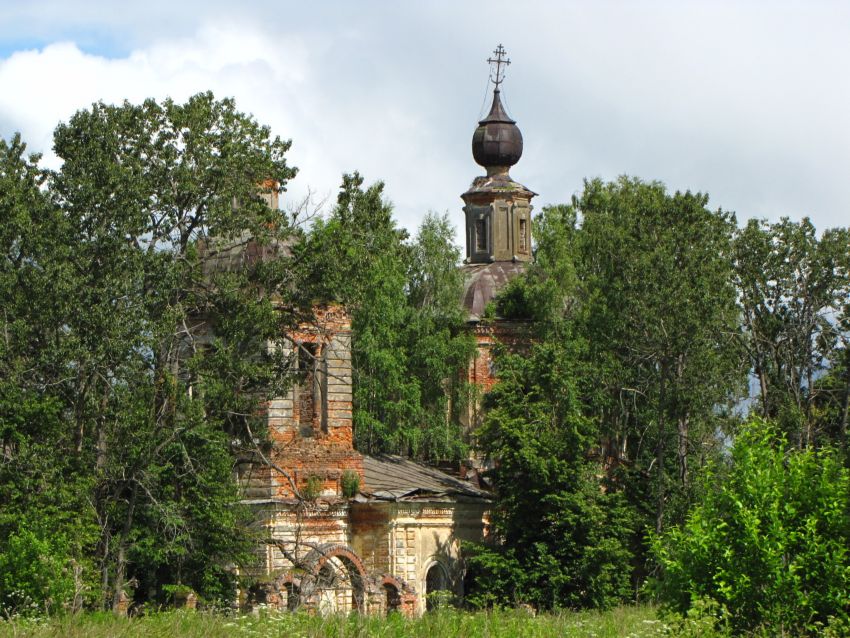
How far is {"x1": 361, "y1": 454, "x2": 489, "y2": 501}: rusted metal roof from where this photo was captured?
31375 mm

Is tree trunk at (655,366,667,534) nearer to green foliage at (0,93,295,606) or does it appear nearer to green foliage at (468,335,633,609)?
green foliage at (468,335,633,609)

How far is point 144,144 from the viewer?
27078mm

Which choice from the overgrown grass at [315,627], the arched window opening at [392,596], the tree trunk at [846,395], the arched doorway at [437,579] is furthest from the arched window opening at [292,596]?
the tree trunk at [846,395]

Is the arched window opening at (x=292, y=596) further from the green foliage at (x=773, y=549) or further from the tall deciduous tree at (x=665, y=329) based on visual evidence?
the green foliage at (x=773, y=549)

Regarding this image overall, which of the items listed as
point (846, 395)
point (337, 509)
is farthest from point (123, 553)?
point (846, 395)

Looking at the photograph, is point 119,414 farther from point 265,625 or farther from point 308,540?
point 265,625

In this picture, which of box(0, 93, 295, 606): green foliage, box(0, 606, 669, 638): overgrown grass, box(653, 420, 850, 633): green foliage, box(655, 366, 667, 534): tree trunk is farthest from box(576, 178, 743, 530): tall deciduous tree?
box(0, 606, 669, 638): overgrown grass

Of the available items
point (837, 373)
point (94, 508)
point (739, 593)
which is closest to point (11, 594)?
point (94, 508)

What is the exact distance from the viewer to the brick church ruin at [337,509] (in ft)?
94.8

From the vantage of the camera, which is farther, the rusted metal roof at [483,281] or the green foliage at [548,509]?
the rusted metal roof at [483,281]

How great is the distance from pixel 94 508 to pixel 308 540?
5407 mm

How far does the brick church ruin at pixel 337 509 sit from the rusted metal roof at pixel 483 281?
27.3 ft

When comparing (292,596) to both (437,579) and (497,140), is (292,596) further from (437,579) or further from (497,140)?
(497,140)

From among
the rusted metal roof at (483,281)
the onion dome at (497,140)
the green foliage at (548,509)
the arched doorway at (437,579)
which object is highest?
the onion dome at (497,140)
